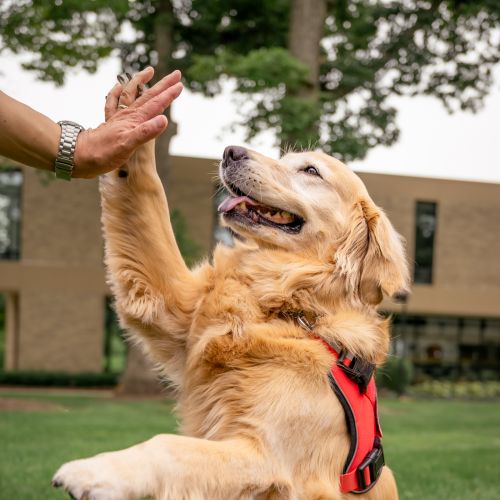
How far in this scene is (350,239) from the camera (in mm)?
3727

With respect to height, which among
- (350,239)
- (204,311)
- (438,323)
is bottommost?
(438,323)

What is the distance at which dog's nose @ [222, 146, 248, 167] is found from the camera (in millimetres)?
Result: 3707

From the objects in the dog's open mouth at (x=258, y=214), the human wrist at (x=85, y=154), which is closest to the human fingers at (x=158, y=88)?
the human wrist at (x=85, y=154)

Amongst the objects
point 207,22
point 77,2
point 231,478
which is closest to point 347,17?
point 207,22

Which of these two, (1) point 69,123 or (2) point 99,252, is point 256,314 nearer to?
(1) point 69,123

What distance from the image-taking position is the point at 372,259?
360 cm

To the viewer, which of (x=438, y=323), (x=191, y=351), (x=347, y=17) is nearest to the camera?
(x=191, y=351)

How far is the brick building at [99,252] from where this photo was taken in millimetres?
29141

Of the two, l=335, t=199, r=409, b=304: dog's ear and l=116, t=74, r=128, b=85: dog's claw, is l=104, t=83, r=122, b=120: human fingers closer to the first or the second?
l=116, t=74, r=128, b=85: dog's claw

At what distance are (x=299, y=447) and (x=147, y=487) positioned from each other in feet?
2.30

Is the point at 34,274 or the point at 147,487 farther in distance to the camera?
the point at 34,274

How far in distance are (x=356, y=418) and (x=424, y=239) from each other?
3018 centimetres

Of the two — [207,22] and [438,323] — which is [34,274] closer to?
[207,22]

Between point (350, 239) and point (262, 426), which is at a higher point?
point (350, 239)
